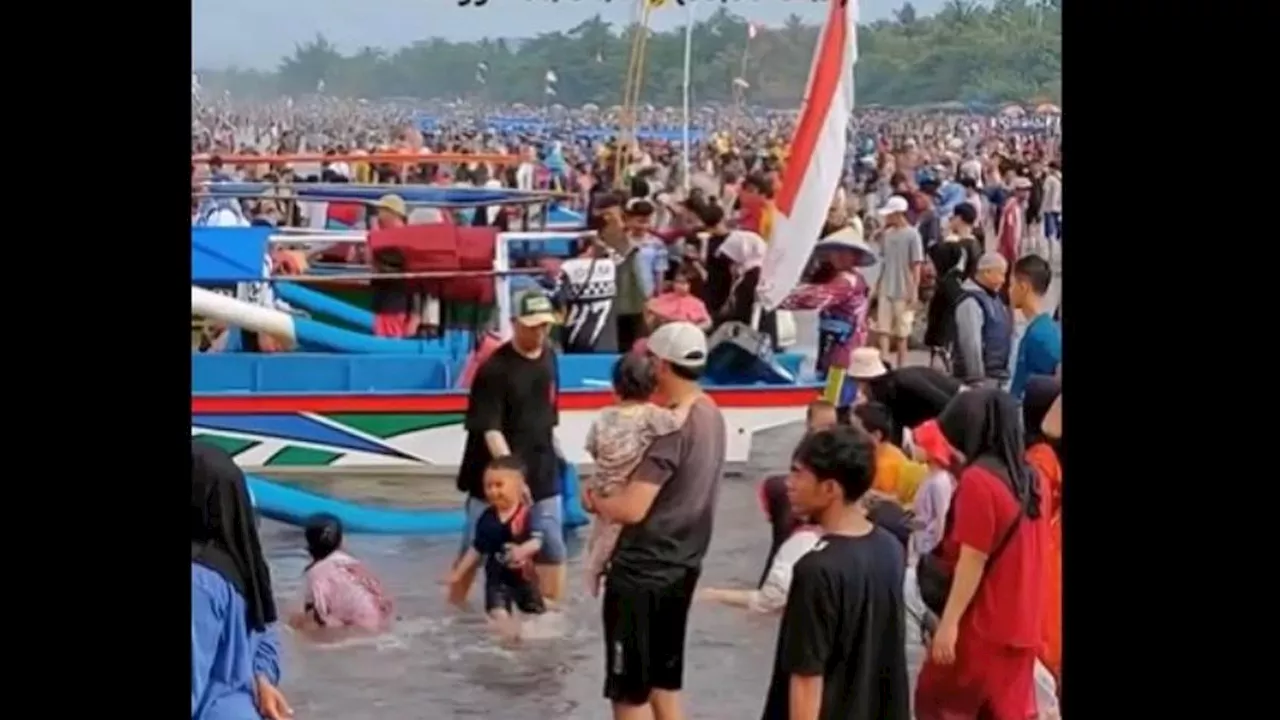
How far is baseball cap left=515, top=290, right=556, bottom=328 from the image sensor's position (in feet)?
11.3

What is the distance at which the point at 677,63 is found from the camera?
345 centimetres

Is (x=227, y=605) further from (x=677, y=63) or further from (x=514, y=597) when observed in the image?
(x=677, y=63)

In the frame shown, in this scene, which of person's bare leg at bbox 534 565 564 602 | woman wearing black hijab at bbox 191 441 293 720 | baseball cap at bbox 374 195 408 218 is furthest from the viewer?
baseball cap at bbox 374 195 408 218

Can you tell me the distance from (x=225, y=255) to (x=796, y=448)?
917 mm

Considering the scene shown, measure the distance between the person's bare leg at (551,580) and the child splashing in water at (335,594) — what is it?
0.74 feet

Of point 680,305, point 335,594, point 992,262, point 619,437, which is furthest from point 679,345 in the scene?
point 335,594

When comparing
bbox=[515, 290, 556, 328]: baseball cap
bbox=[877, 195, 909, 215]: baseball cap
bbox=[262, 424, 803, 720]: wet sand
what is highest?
bbox=[877, 195, 909, 215]: baseball cap

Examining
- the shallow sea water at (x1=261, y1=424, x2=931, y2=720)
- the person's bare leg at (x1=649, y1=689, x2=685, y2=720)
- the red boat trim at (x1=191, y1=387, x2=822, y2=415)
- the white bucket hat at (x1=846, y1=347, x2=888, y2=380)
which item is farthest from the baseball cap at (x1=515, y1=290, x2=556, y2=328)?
the person's bare leg at (x1=649, y1=689, x2=685, y2=720)

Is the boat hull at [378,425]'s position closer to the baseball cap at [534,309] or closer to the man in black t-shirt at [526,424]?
the man in black t-shirt at [526,424]

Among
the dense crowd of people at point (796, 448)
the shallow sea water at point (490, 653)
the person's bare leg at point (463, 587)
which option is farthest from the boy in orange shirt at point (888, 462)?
the person's bare leg at point (463, 587)

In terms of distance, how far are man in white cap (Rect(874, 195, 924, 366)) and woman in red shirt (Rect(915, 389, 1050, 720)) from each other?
0.14 meters

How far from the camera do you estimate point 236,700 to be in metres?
3.32

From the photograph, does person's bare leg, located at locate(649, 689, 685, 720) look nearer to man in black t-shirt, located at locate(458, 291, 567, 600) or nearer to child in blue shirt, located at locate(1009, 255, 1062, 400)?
man in black t-shirt, located at locate(458, 291, 567, 600)
